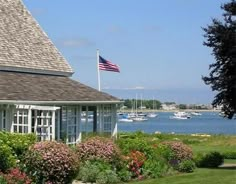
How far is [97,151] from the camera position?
22750 mm

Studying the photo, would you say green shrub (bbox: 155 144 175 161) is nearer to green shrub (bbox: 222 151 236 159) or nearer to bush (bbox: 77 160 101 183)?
bush (bbox: 77 160 101 183)

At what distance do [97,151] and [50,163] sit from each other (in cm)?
366

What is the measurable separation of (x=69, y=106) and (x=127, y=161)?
5757mm

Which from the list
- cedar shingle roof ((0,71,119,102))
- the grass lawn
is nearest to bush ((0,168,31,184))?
the grass lawn

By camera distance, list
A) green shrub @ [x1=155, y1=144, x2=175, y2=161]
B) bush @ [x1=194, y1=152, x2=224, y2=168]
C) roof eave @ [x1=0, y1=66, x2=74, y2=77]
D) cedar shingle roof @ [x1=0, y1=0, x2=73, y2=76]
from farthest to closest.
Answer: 1. bush @ [x1=194, y1=152, x2=224, y2=168]
2. cedar shingle roof @ [x1=0, y1=0, x2=73, y2=76]
3. roof eave @ [x1=0, y1=66, x2=74, y2=77]
4. green shrub @ [x1=155, y1=144, x2=175, y2=161]

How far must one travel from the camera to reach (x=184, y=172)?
88.8ft

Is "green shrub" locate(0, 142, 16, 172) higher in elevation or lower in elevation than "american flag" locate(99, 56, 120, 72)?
lower

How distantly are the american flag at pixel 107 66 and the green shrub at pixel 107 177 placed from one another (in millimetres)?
14799

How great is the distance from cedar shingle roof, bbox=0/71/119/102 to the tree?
5451 mm

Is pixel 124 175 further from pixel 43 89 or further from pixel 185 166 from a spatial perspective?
pixel 43 89

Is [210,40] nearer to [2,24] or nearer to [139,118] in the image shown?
[2,24]

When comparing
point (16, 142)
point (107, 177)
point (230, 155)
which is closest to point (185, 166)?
point (107, 177)

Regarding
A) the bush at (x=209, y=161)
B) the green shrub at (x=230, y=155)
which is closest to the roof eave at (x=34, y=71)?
the bush at (x=209, y=161)

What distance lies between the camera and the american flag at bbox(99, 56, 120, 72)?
120 feet
